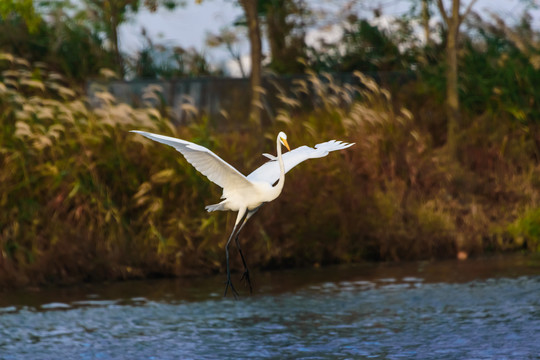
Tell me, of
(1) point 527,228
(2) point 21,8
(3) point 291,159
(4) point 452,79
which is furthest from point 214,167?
(4) point 452,79

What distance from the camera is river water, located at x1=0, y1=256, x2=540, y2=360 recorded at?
344 inches

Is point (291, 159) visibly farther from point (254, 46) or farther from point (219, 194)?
point (254, 46)

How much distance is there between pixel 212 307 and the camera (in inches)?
425

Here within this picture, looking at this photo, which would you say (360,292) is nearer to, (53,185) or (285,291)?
(285,291)

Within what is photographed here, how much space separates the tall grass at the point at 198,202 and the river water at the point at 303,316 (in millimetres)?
348

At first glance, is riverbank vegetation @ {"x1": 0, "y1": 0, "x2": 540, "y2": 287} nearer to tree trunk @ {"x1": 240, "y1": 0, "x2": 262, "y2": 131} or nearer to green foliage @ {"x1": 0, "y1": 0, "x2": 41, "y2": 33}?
tree trunk @ {"x1": 240, "y1": 0, "x2": 262, "y2": 131}

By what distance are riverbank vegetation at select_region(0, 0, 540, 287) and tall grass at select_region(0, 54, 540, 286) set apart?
19mm

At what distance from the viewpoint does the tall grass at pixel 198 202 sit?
40.7 feet

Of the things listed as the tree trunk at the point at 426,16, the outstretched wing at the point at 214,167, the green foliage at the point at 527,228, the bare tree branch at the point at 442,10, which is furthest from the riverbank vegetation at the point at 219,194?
the outstretched wing at the point at 214,167

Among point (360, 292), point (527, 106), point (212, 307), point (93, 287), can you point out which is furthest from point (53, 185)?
point (527, 106)

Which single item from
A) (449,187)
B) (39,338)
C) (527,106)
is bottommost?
(39,338)

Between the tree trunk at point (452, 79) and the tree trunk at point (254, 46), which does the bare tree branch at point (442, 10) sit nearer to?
the tree trunk at point (452, 79)

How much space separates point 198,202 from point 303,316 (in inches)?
124

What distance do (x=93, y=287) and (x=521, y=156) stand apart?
658 cm
